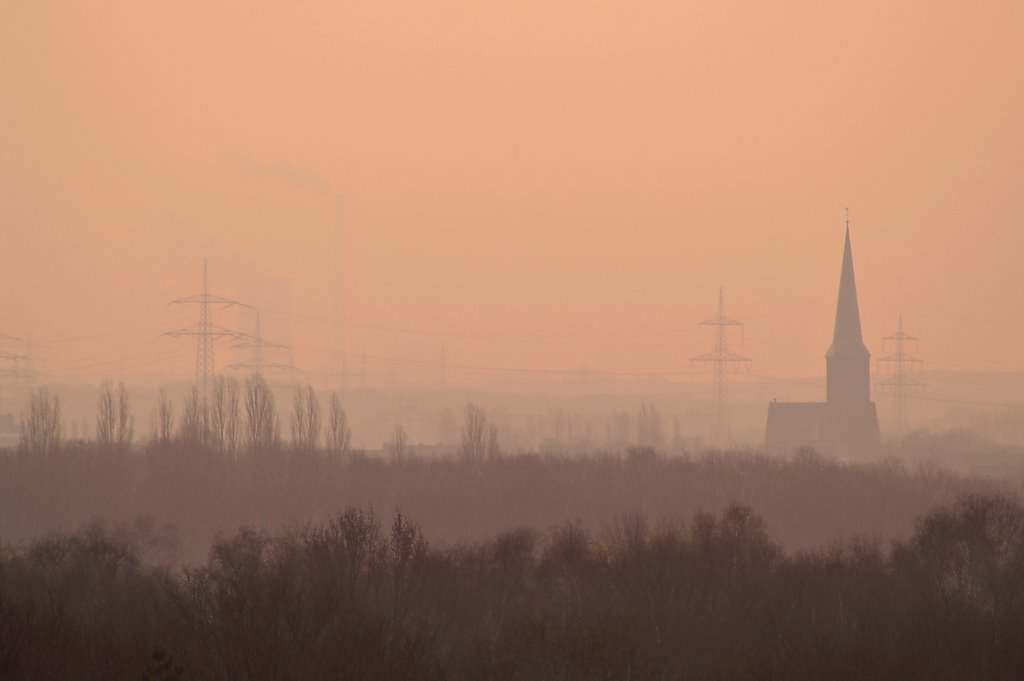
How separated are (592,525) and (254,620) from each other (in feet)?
150

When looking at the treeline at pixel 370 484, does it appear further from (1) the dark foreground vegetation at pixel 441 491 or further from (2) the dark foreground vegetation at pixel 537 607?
(2) the dark foreground vegetation at pixel 537 607

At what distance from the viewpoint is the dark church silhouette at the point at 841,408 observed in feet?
513

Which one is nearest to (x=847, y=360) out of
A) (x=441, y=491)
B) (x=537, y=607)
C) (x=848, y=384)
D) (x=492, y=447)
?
(x=848, y=384)

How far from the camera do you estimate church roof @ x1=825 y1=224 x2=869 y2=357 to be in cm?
16225

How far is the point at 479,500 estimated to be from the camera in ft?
289

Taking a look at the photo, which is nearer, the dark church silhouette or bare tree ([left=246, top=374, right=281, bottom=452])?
bare tree ([left=246, top=374, right=281, bottom=452])

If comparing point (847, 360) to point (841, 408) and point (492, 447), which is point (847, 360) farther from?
point (492, 447)

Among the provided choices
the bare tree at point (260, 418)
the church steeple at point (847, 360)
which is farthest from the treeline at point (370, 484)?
the church steeple at point (847, 360)

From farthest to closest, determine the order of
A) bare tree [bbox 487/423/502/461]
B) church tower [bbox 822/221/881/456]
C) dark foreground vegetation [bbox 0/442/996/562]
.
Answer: church tower [bbox 822/221/881/456] → bare tree [bbox 487/423/502/461] → dark foreground vegetation [bbox 0/442/996/562]

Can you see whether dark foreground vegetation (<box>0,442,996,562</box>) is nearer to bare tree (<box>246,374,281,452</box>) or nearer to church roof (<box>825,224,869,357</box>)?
bare tree (<box>246,374,281,452</box>)

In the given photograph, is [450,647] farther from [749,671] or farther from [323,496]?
A: [323,496]

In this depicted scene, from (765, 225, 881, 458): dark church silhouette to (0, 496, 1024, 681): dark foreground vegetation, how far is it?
338 ft

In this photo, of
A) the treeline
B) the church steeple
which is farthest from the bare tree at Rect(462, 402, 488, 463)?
the church steeple

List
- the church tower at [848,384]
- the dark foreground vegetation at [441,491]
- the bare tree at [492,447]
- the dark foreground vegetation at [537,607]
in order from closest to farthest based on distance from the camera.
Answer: the dark foreground vegetation at [537,607] → the dark foreground vegetation at [441,491] → the bare tree at [492,447] → the church tower at [848,384]
